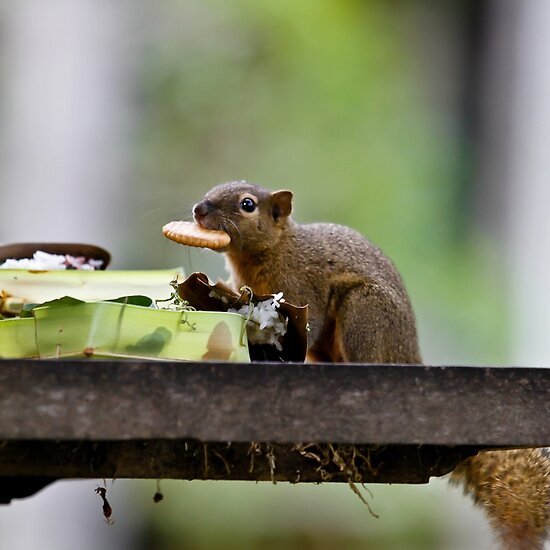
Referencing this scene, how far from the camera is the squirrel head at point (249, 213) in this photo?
9.36 feet

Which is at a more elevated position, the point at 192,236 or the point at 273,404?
the point at 192,236

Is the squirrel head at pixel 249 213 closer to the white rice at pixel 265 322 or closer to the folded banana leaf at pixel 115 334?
the white rice at pixel 265 322

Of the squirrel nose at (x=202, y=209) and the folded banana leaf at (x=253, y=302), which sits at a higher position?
the squirrel nose at (x=202, y=209)

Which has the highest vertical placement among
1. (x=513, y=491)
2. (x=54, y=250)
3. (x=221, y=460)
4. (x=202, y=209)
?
(x=202, y=209)

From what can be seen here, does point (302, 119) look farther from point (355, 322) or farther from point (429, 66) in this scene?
point (355, 322)

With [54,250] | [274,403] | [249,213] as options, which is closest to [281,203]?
[249,213]

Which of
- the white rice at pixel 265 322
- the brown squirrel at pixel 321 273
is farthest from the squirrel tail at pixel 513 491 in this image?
the white rice at pixel 265 322

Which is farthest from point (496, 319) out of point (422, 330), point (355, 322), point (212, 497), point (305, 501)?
point (355, 322)

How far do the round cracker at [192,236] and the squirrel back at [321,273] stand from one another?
0.30m

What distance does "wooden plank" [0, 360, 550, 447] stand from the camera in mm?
1625

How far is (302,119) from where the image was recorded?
6.40m

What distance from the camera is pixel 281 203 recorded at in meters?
3.01

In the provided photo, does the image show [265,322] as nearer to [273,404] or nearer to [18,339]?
[273,404]

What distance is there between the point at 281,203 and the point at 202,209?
34 cm
